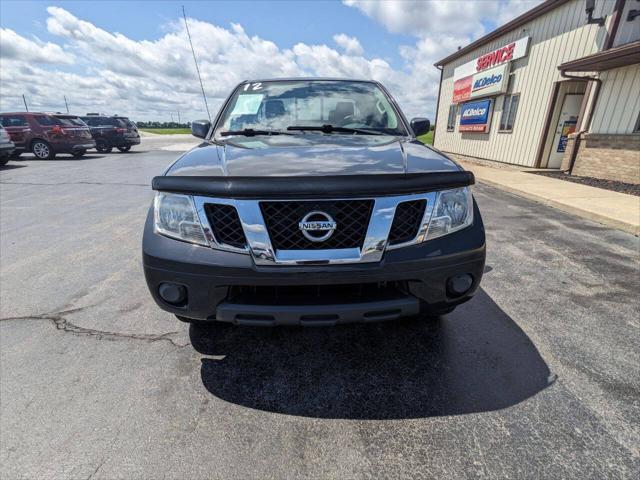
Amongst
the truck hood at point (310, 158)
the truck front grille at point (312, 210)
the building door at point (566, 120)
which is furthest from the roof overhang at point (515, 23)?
the truck front grille at point (312, 210)

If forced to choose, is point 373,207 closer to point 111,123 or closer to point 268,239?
point 268,239

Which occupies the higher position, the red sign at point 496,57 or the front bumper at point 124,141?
the red sign at point 496,57

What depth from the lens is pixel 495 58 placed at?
42.3 feet

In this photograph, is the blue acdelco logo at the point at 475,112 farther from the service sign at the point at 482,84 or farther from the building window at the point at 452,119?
the building window at the point at 452,119

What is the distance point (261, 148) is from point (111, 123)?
63.8 feet

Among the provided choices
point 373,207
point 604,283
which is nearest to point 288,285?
point 373,207

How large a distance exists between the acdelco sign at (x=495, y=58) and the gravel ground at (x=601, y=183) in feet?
14.6

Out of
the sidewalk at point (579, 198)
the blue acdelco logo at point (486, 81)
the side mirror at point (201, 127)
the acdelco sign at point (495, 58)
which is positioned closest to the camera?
the side mirror at point (201, 127)

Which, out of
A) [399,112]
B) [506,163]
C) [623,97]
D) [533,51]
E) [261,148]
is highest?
[533,51]

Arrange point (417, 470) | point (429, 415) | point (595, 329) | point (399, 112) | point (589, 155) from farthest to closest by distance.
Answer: point (589, 155), point (399, 112), point (595, 329), point (429, 415), point (417, 470)

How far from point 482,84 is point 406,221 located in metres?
14.9

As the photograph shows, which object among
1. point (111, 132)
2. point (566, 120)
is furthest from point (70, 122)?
point (566, 120)

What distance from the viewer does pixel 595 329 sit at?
2465 millimetres

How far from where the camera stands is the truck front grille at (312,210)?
5.29ft
